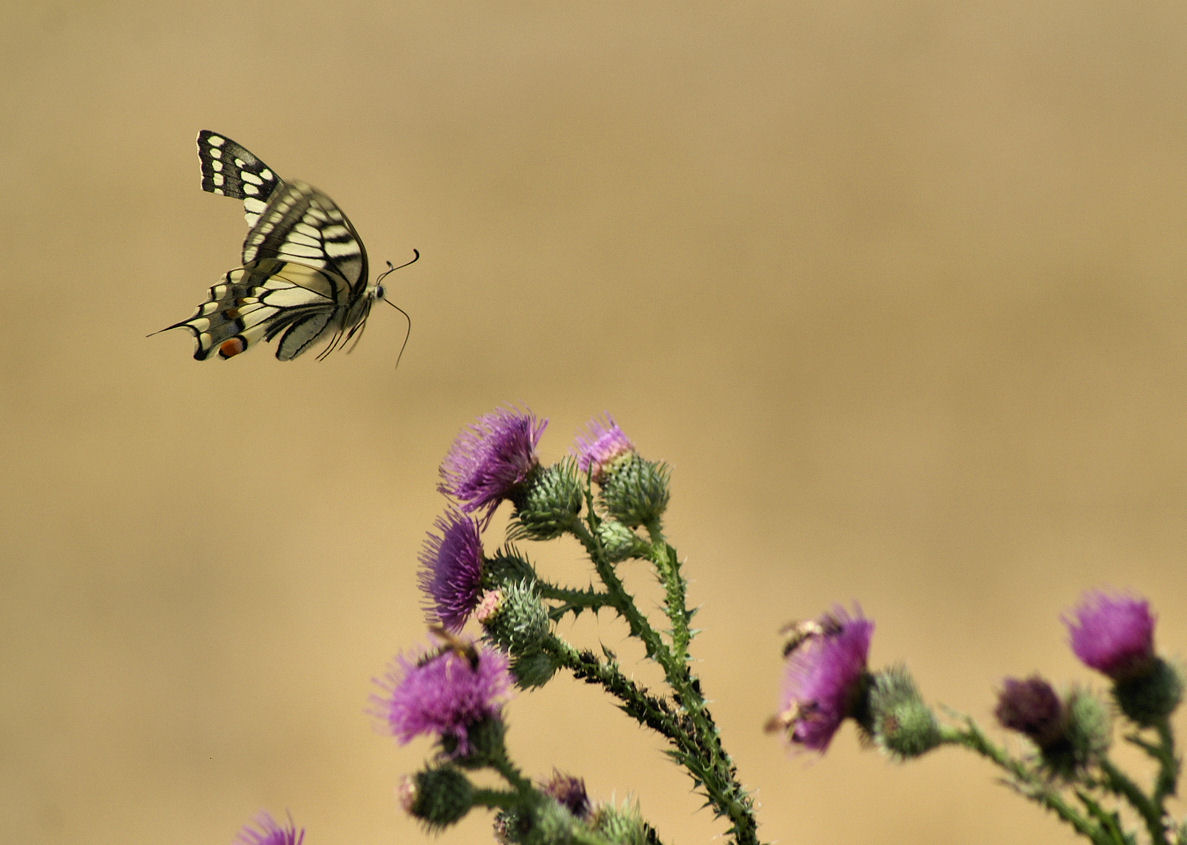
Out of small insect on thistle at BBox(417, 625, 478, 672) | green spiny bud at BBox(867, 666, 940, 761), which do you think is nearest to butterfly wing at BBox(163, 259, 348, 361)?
small insect on thistle at BBox(417, 625, 478, 672)

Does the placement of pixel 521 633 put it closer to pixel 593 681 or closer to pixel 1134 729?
pixel 593 681

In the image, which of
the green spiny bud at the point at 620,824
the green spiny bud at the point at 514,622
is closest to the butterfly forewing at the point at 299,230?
the green spiny bud at the point at 514,622

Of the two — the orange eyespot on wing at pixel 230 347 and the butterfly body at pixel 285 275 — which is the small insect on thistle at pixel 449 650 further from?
the butterfly body at pixel 285 275

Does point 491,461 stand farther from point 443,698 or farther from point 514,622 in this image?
point 443,698

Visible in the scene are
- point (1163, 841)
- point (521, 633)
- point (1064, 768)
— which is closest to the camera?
point (1163, 841)

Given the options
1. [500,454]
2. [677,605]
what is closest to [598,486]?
[500,454]

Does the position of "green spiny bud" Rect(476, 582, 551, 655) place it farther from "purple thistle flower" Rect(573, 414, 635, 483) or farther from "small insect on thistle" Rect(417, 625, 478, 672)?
"purple thistle flower" Rect(573, 414, 635, 483)

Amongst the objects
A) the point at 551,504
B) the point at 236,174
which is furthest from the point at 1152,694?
the point at 236,174
